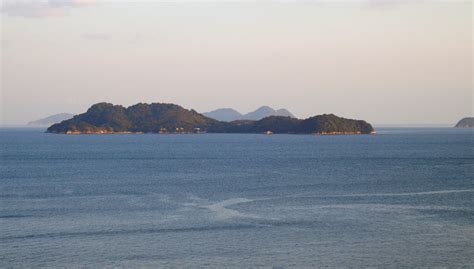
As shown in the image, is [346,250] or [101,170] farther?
[101,170]

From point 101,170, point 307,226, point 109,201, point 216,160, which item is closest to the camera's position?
point 307,226

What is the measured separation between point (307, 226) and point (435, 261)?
11.9 m

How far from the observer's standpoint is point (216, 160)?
12400 centimetres

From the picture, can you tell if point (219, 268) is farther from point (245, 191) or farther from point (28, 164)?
point (28, 164)

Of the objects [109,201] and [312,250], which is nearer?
[312,250]

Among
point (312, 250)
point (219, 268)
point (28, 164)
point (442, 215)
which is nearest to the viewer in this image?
point (219, 268)

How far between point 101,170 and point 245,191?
3562 cm

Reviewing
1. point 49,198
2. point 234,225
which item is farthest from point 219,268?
point 49,198

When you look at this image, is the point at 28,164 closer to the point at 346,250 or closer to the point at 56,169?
the point at 56,169

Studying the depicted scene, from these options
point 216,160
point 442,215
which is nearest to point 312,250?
point 442,215

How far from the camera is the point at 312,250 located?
4172 cm

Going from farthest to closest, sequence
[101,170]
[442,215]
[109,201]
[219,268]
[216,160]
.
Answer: [216,160] < [101,170] < [109,201] < [442,215] < [219,268]

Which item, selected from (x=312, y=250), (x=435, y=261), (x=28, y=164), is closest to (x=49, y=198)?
(x=312, y=250)

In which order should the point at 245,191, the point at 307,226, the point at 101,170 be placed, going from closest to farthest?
the point at 307,226 → the point at 245,191 → the point at 101,170
